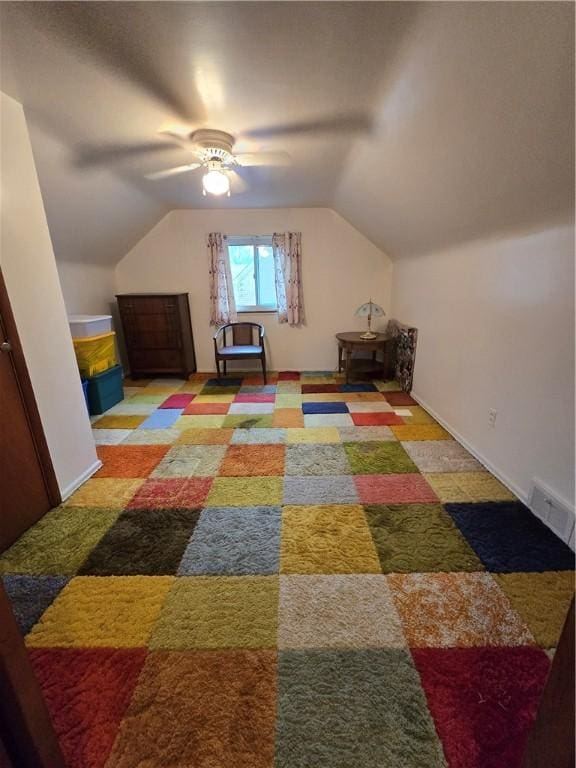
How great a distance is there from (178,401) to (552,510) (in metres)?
3.09

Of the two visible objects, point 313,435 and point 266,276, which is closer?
point 313,435

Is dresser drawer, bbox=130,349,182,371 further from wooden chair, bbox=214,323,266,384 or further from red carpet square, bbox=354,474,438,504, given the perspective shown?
red carpet square, bbox=354,474,438,504

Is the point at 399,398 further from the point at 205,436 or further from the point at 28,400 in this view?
the point at 28,400

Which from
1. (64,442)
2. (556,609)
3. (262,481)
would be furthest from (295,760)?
(64,442)

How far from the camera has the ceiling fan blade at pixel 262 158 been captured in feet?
7.34

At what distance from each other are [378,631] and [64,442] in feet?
6.17

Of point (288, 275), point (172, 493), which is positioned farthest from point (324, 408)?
point (288, 275)

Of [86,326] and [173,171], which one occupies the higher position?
[173,171]

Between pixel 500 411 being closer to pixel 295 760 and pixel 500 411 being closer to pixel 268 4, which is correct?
pixel 295 760

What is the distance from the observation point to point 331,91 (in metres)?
1.51

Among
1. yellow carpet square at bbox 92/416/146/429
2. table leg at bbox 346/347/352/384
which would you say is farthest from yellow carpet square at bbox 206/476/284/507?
table leg at bbox 346/347/352/384

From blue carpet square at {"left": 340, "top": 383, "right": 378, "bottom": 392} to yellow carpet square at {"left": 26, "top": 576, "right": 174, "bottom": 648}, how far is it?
2.65 metres

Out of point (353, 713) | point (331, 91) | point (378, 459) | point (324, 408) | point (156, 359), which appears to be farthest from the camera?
point (156, 359)

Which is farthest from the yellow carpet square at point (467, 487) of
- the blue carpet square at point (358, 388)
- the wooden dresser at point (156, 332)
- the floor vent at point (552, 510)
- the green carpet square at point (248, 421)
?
the wooden dresser at point (156, 332)
